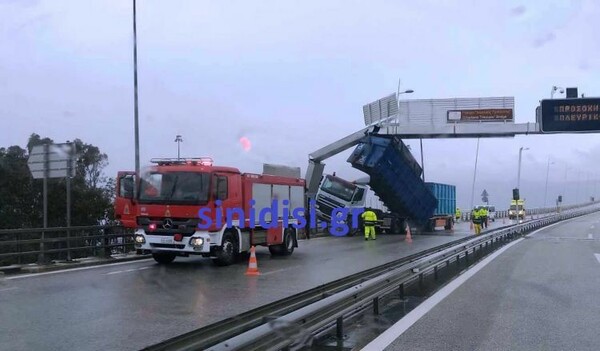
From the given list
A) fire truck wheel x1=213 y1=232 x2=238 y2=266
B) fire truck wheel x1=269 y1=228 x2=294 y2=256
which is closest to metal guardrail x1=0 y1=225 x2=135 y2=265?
fire truck wheel x1=213 y1=232 x2=238 y2=266

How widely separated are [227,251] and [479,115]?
66.3ft

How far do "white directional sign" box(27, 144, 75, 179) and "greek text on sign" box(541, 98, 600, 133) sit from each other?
21.8 meters

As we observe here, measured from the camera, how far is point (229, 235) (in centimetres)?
1531

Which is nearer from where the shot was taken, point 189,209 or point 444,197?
point 189,209

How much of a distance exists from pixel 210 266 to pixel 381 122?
16.3 m

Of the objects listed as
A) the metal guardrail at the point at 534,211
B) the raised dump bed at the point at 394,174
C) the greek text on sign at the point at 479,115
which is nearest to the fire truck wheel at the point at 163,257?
the raised dump bed at the point at 394,174

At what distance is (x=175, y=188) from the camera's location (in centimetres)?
1475

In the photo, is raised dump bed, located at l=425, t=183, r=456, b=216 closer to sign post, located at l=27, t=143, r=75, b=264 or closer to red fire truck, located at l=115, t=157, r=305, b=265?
red fire truck, located at l=115, t=157, r=305, b=265

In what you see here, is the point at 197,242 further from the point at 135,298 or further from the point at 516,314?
the point at 516,314

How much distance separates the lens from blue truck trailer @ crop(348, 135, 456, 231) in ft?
87.0

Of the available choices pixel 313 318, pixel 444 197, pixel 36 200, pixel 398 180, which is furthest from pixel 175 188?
pixel 444 197

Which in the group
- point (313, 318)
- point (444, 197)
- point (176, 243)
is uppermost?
point (444, 197)

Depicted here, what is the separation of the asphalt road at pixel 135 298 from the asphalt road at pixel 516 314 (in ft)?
9.54

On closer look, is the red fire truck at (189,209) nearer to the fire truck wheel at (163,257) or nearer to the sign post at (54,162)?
the fire truck wheel at (163,257)
